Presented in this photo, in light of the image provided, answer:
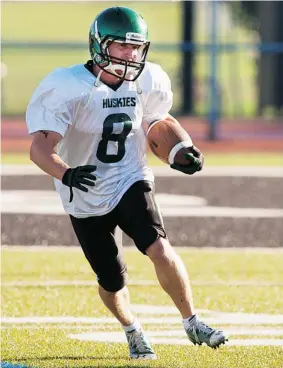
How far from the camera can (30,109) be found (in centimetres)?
655

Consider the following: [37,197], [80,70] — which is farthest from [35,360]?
[37,197]

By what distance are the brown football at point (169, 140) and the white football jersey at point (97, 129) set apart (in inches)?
6.3

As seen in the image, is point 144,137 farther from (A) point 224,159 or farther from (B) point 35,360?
(A) point 224,159

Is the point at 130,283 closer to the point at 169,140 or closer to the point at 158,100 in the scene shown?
the point at 169,140

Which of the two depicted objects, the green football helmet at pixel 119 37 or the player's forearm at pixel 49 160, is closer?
the player's forearm at pixel 49 160

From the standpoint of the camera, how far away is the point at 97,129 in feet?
21.8

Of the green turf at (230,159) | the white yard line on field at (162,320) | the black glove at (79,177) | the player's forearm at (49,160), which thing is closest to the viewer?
the black glove at (79,177)

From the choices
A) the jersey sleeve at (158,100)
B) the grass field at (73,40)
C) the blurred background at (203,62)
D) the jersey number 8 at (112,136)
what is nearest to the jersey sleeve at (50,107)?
the jersey number 8 at (112,136)

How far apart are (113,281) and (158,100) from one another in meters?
0.96

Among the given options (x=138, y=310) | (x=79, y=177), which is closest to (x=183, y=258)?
(x=138, y=310)

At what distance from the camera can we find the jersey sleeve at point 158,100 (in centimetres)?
683

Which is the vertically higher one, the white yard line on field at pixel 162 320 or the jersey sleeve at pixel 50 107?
the jersey sleeve at pixel 50 107

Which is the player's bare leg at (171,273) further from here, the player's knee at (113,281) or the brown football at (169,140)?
the brown football at (169,140)

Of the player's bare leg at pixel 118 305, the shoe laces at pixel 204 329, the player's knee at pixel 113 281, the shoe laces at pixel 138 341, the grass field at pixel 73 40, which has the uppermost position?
the player's knee at pixel 113 281
